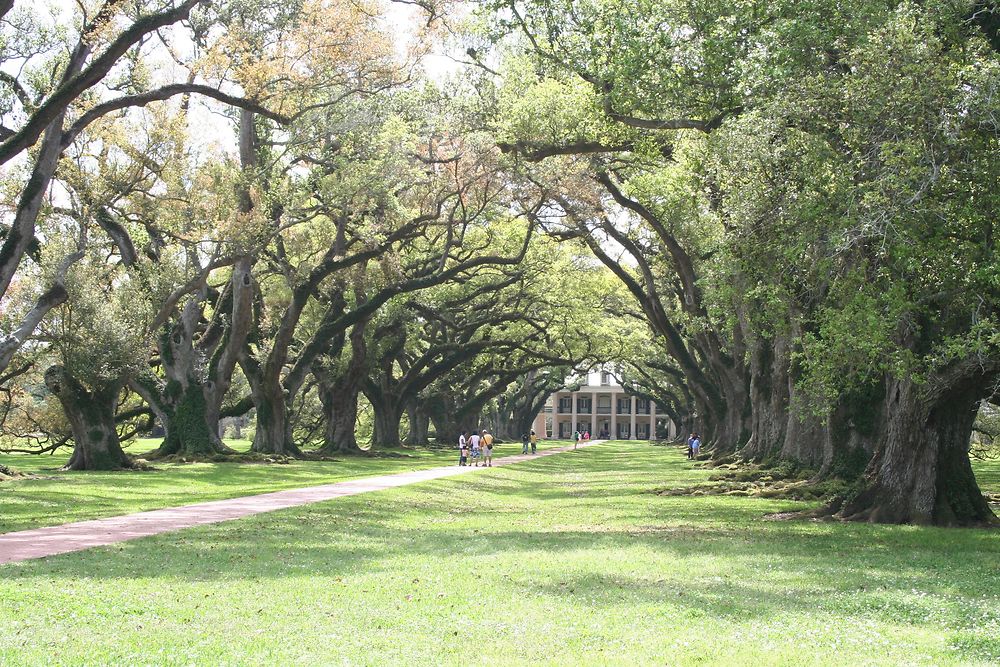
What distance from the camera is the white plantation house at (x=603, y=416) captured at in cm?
15638

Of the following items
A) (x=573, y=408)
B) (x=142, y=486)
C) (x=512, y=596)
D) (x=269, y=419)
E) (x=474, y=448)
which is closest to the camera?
(x=512, y=596)

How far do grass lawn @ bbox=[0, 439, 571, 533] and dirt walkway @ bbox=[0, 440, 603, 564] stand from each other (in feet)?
2.10

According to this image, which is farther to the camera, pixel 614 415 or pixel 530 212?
pixel 614 415

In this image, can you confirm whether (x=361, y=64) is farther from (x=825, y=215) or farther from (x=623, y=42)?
(x=825, y=215)

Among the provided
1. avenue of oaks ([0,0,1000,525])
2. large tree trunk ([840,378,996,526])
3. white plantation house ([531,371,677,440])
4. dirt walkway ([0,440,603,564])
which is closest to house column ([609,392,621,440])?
white plantation house ([531,371,677,440])

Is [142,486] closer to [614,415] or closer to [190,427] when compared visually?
[190,427]

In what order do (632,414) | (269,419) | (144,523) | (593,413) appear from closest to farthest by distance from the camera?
(144,523), (269,419), (593,413), (632,414)

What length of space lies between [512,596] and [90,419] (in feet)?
78.9

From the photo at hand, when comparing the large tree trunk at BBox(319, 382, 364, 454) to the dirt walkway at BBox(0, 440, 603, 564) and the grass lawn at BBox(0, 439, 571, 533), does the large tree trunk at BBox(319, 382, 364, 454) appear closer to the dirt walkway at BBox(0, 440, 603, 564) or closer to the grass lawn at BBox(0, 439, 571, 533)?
the grass lawn at BBox(0, 439, 571, 533)

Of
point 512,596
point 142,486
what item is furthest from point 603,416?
point 512,596

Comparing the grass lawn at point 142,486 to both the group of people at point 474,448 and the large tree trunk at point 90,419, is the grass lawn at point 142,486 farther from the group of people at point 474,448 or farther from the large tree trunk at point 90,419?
the group of people at point 474,448

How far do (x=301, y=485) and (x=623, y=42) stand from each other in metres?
13.8

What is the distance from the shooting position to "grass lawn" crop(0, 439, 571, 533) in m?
17.9

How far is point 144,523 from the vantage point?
16016 mm
